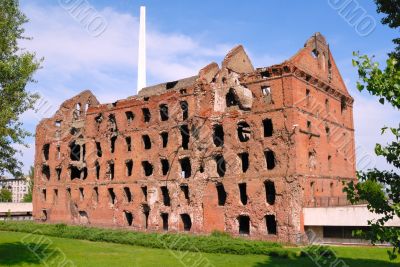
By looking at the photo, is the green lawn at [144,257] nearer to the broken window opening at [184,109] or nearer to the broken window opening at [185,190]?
the broken window opening at [185,190]

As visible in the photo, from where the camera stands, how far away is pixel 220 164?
33.2 m

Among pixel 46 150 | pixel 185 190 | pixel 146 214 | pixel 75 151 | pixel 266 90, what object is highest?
pixel 266 90

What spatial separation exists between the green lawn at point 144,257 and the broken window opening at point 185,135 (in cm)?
1127

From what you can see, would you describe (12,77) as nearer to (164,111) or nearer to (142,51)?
(164,111)

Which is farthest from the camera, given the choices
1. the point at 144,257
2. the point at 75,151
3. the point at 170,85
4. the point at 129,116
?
the point at 75,151

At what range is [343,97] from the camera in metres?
37.7

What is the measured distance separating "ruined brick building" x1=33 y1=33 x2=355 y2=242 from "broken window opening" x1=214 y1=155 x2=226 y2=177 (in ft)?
0.27

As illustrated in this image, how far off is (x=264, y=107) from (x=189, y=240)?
35.1 ft

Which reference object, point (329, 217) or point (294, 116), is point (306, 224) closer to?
point (329, 217)

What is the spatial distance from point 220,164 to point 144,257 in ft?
38.8

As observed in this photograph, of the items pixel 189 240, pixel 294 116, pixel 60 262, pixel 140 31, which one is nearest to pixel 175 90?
pixel 294 116

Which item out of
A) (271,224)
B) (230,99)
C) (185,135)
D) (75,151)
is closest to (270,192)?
(271,224)

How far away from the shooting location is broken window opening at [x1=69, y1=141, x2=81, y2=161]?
44.9 m

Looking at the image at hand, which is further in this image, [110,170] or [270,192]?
[110,170]
